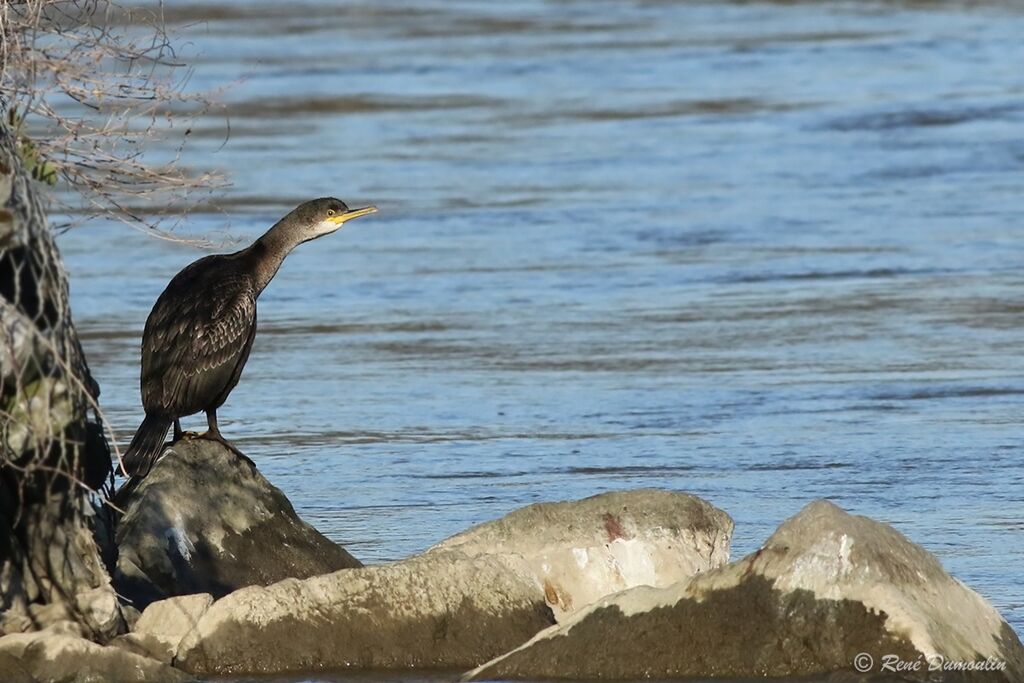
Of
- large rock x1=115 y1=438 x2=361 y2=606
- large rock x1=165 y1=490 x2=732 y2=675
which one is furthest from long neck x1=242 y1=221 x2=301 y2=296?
large rock x1=165 y1=490 x2=732 y2=675

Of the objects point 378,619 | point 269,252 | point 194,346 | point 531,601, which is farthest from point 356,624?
point 269,252

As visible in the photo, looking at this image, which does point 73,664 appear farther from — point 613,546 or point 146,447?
point 613,546

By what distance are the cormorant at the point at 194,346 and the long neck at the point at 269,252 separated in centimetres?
4

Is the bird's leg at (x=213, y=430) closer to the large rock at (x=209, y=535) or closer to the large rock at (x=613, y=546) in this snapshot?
the large rock at (x=209, y=535)

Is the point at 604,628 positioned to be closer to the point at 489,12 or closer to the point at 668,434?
the point at 668,434

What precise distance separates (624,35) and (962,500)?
20587 mm

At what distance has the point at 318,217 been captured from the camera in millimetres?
8766

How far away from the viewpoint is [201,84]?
23.5 metres

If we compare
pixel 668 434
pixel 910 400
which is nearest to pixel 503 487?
pixel 668 434

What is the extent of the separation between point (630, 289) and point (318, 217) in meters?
4.62

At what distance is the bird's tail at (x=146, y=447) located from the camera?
768cm

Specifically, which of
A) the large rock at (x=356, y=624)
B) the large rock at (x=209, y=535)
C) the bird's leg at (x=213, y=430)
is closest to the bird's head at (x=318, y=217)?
the bird's leg at (x=213, y=430)

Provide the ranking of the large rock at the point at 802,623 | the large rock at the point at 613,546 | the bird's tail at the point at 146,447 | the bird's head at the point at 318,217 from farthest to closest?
1. the bird's head at the point at 318,217
2. the bird's tail at the point at 146,447
3. the large rock at the point at 613,546
4. the large rock at the point at 802,623

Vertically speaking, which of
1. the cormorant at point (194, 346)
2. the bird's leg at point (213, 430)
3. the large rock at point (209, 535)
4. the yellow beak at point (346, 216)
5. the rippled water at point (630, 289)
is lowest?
the rippled water at point (630, 289)
